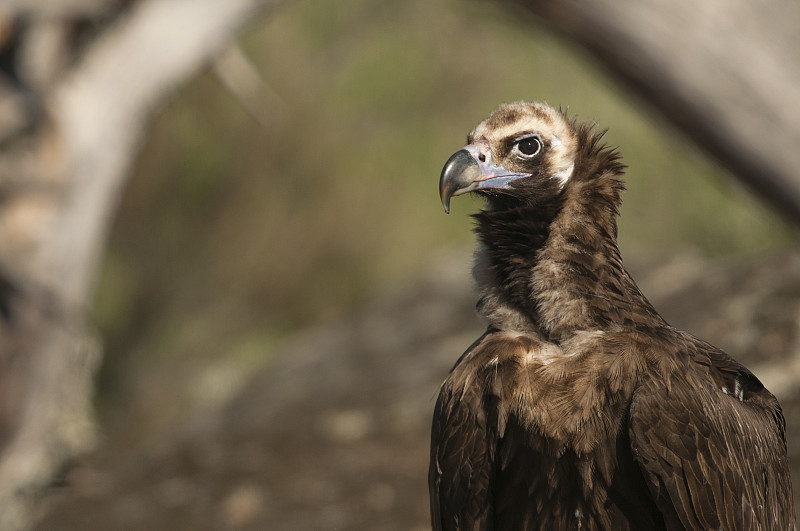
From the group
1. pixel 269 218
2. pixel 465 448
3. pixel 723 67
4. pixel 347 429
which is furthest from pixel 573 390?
pixel 269 218

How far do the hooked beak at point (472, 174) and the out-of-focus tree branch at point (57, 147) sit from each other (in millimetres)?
3405

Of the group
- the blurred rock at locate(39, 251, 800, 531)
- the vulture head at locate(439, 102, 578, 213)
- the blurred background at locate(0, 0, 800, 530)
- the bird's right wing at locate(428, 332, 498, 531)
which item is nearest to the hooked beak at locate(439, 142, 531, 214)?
the vulture head at locate(439, 102, 578, 213)

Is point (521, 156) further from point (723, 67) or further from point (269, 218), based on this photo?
point (269, 218)

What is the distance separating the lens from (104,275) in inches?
Answer: 344

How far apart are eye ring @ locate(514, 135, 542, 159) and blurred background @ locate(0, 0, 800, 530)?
294 centimetres

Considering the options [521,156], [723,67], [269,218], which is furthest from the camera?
[269,218]

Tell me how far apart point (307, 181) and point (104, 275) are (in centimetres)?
187

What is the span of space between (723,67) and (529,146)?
199 cm

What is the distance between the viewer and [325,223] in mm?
8766

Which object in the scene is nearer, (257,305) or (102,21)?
(102,21)

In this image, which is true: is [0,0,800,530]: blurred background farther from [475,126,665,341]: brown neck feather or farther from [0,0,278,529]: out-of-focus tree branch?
[475,126,665,341]: brown neck feather

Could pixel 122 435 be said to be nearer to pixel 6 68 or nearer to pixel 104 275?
pixel 104 275

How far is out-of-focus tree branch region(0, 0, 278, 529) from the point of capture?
5457mm

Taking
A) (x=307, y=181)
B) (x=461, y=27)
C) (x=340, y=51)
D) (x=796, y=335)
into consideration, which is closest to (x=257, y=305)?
(x=307, y=181)
